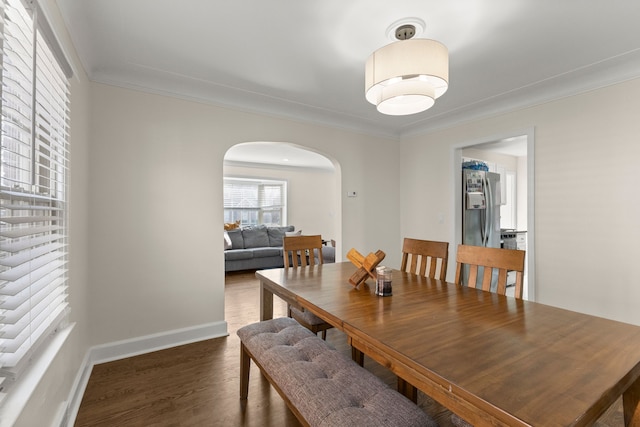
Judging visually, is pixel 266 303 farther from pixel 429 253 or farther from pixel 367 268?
pixel 429 253

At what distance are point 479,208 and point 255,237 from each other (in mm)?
4477

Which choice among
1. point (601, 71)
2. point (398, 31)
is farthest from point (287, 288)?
point (601, 71)

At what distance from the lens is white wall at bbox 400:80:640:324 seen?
2303 mm

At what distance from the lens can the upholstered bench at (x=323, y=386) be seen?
1031 millimetres

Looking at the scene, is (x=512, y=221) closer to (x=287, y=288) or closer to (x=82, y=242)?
(x=287, y=288)

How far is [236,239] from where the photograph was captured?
630cm

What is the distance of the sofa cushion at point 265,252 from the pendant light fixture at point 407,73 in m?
4.82

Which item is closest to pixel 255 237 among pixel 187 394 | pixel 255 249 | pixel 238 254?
pixel 255 249

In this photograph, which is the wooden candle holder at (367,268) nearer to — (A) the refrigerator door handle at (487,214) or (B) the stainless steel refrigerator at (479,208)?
(B) the stainless steel refrigerator at (479,208)

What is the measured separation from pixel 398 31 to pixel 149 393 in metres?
2.80

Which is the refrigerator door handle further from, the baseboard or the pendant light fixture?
the baseboard

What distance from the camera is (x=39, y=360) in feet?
4.05

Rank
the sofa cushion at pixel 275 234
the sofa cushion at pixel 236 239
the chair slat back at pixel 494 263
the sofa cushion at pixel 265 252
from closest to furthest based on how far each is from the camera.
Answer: the chair slat back at pixel 494 263
the sofa cushion at pixel 265 252
the sofa cushion at pixel 236 239
the sofa cushion at pixel 275 234

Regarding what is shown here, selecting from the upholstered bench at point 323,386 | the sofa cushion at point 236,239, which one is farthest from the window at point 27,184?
the sofa cushion at point 236,239
